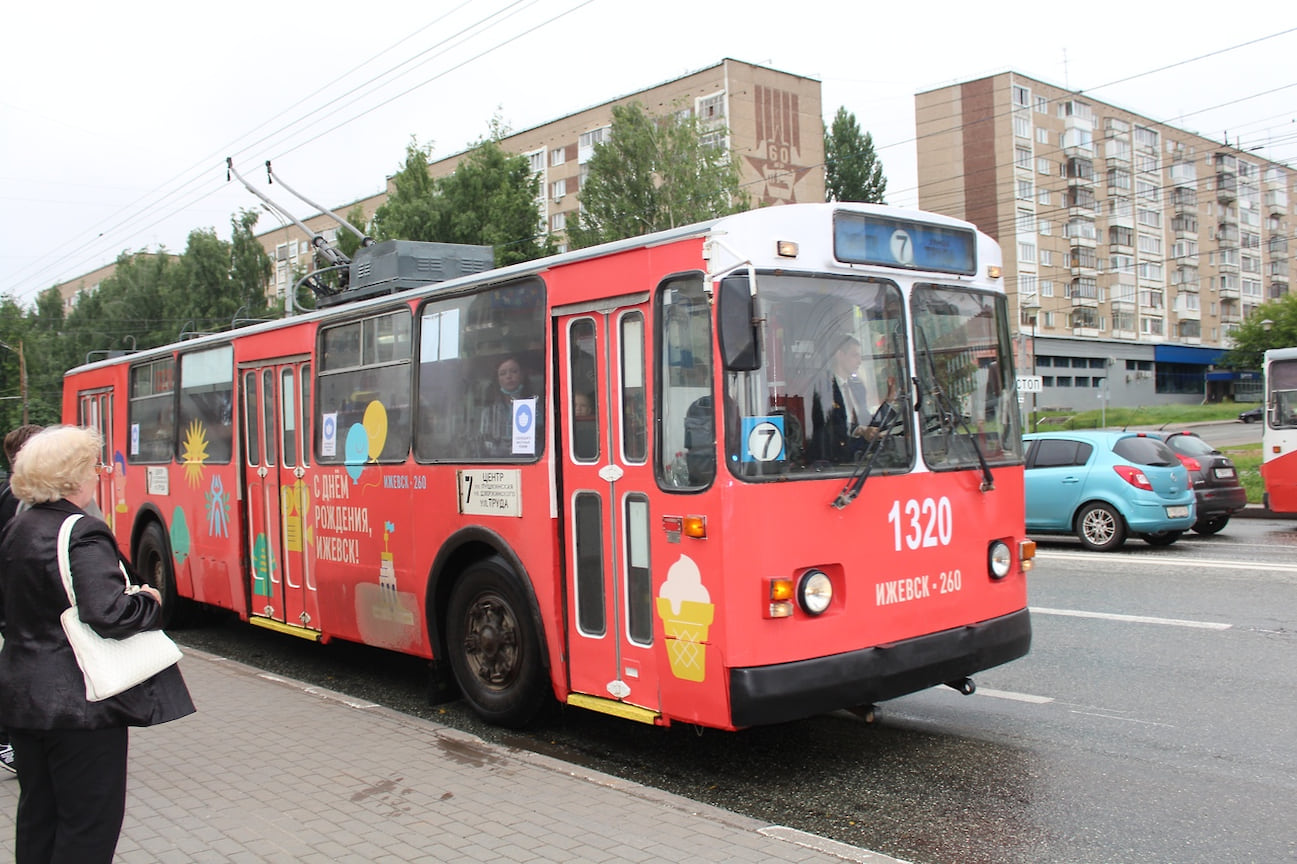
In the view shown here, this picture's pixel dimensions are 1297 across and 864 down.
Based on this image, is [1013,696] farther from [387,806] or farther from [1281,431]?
[1281,431]

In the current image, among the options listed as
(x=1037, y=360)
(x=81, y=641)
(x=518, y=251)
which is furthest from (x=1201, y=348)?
(x=81, y=641)

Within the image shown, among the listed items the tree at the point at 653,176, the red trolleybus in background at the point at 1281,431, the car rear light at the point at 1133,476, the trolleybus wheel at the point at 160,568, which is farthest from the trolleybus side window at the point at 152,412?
the tree at the point at 653,176

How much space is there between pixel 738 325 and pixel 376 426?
3.81m

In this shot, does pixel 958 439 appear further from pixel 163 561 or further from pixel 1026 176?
pixel 1026 176

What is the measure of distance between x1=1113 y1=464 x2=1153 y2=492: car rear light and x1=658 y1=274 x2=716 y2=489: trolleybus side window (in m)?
11.0

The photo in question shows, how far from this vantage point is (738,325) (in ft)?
16.5

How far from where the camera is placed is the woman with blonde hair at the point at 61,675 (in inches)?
131

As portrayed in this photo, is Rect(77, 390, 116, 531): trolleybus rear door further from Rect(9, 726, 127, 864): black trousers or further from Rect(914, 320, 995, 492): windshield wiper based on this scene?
Rect(914, 320, 995, 492): windshield wiper

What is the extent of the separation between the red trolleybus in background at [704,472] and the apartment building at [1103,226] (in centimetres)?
5630

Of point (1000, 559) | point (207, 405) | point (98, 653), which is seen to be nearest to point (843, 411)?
point (1000, 559)

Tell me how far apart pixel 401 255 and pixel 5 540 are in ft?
19.1

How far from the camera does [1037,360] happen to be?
219 feet

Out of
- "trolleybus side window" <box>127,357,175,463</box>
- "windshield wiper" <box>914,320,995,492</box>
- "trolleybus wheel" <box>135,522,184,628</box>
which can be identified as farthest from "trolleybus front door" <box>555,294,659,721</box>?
"trolleybus wheel" <box>135,522,184,628</box>

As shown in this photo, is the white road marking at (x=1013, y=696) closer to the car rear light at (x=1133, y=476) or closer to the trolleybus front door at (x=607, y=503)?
the trolleybus front door at (x=607, y=503)
